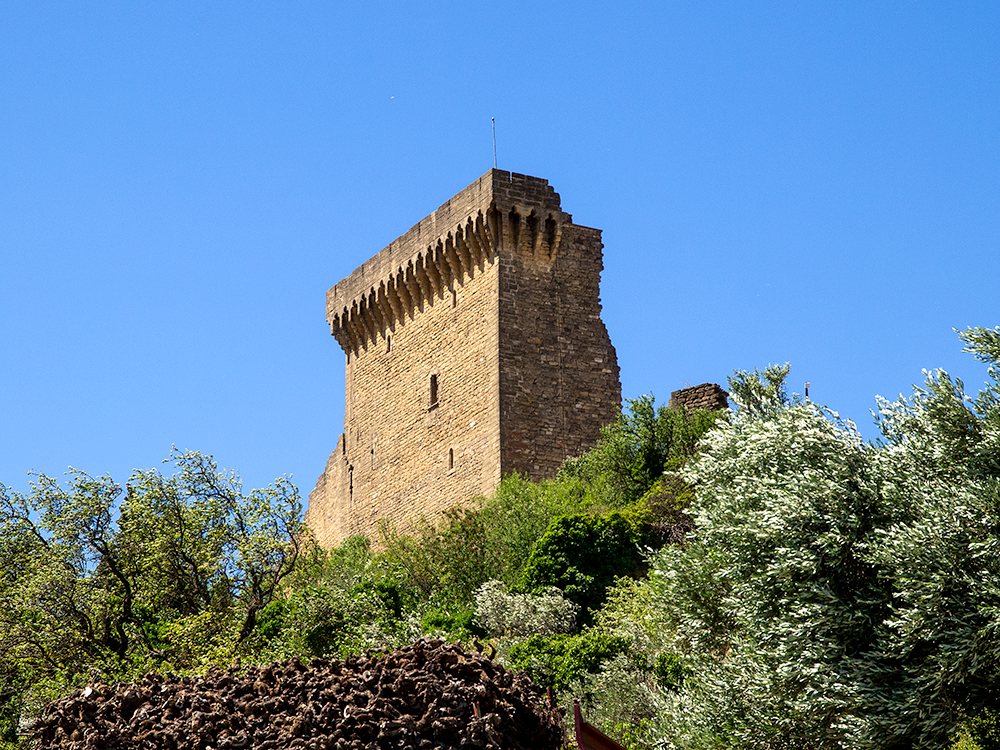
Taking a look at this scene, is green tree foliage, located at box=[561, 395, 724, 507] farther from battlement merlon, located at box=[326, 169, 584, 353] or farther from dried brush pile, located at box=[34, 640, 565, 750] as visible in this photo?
dried brush pile, located at box=[34, 640, 565, 750]

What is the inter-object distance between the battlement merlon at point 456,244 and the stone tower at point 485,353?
37 millimetres

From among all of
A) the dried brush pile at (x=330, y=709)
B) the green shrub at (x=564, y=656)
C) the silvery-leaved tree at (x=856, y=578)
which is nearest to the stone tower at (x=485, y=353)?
the green shrub at (x=564, y=656)

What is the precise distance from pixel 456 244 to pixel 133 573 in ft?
37.4

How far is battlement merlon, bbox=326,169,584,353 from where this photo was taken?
96.4 feet

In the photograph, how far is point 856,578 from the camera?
13.6 metres

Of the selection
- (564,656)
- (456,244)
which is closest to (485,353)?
(456,244)

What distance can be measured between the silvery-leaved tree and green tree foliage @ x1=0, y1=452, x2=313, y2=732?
9331 millimetres

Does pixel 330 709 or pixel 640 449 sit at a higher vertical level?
pixel 640 449

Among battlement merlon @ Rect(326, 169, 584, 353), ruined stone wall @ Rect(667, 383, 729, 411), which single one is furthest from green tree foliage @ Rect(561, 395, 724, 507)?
battlement merlon @ Rect(326, 169, 584, 353)

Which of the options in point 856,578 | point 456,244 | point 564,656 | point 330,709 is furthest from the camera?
point 456,244

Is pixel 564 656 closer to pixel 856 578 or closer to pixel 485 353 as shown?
pixel 856 578

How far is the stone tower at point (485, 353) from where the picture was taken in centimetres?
2848

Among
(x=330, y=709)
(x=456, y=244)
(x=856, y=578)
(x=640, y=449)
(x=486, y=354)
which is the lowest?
(x=330, y=709)

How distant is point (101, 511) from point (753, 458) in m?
12.3
